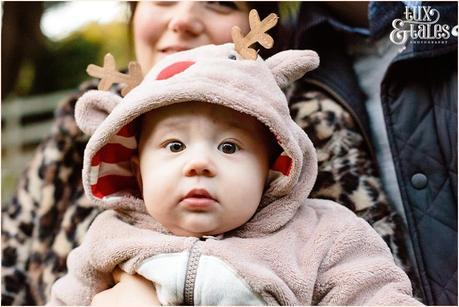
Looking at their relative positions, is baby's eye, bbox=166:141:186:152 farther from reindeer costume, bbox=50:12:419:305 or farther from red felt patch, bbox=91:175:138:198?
red felt patch, bbox=91:175:138:198

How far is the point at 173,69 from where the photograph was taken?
1.34 meters

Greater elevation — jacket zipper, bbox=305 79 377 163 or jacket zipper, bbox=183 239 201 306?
jacket zipper, bbox=305 79 377 163

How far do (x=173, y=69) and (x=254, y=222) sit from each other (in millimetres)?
327

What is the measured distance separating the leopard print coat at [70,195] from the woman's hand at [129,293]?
452 mm

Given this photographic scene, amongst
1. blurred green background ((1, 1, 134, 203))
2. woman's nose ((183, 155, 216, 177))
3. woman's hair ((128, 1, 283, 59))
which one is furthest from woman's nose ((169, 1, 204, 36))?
blurred green background ((1, 1, 134, 203))

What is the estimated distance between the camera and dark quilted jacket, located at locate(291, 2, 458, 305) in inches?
63.0

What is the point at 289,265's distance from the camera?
49.8 inches

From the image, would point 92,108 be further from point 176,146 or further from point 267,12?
point 267,12

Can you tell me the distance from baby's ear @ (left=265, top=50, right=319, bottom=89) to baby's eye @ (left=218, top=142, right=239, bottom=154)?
19cm

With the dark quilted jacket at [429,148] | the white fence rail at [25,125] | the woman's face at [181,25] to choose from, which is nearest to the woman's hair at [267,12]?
the woman's face at [181,25]

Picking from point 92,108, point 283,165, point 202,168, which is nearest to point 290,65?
point 283,165

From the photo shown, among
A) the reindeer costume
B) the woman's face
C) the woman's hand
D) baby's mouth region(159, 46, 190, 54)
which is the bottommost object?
the woman's hand

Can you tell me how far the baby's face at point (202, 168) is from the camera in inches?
48.9

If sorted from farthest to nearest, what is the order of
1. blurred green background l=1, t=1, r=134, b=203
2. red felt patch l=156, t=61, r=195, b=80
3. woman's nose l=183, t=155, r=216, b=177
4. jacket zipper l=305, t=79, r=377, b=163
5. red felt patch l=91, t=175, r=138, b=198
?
blurred green background l=1, t=1, r=134, b=203 < jacket zipper l=305, t=79, r=377, b=163 < red felt patch l=91, t=175, r=138, b=198 < red felt patch l=156, t=61, r=195, b=80 < woman's nose l=183, t=155, r=216, b=177
